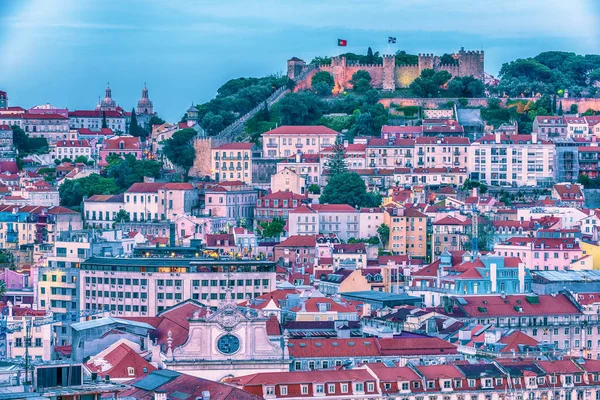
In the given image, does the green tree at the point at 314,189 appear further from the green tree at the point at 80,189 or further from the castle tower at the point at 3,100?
the castle tower at the point at 3,100

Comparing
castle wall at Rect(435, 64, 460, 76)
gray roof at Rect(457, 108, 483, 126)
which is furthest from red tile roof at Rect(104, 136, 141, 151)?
gray roof at Rect(457, 108, 483, 126)

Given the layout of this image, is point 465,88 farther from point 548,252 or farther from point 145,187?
point 548,252

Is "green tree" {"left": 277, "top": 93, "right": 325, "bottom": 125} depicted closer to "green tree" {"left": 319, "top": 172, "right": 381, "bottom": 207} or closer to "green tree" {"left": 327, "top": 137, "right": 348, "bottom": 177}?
"green tree" {"left": 327, "top": 137, "right": 348, "bottom": 177}

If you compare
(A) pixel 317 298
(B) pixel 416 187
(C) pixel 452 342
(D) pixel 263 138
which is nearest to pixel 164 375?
(C) pixel 452 342

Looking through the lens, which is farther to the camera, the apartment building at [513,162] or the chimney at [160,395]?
the apartment building at [513,162]

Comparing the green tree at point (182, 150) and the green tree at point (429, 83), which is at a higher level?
the green tree at point (429, 83)

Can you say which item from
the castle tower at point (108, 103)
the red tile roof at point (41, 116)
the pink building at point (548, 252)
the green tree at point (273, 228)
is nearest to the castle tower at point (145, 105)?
the castle tower at point (108, 103)

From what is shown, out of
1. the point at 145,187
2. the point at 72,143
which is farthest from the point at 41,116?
the point at 145,187
